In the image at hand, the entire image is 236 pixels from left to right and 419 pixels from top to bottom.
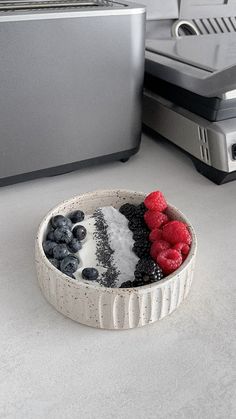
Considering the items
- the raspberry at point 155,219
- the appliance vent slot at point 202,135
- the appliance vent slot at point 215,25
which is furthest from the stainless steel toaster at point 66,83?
the appliance vent slot at point 215,25

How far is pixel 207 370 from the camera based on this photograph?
44 cm

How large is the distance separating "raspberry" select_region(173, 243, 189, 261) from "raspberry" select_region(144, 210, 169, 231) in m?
0.06

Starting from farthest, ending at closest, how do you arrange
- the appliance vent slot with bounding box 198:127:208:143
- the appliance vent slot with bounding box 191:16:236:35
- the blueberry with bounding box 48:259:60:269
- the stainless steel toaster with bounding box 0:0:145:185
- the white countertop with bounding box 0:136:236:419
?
the appliance vent slot with bounding box 191:16:236:35 → the appliance vent slot with bounding box 198:127:208:143 → the stainless steel toaster with bounding box 0:0:145:185 → the blueberry with bounding box 48:259:60:269 → the white countertop with bounding box 0:136:236:419

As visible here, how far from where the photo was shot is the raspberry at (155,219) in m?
0.56

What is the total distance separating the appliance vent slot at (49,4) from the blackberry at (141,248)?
393mm

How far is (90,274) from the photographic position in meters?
0.49

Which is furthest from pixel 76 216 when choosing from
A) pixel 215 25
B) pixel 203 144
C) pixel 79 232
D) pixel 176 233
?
pixel 215 25

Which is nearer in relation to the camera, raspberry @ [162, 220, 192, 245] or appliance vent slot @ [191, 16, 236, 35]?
raspberry @ [162, 220, 192, 245]

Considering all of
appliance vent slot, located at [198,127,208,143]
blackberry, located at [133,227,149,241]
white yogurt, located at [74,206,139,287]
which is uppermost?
appliance vent slot, located at [198,127,208,143]

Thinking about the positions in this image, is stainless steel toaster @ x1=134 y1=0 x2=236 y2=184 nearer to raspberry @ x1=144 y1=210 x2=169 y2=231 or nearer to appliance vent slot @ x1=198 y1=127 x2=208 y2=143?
appliance vent slot @ x1=198 y1=127 x2=208 y2=143

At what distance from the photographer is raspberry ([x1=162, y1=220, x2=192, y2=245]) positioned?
518 millimetres

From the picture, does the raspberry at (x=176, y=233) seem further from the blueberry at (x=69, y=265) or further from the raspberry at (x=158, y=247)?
the blueberry at (x=69, y=265)

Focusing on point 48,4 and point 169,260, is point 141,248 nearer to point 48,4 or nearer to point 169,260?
point 169,260

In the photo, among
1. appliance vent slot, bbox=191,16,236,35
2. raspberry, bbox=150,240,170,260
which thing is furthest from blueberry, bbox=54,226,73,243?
appliance vent slot, bbox=191,16,236,35
